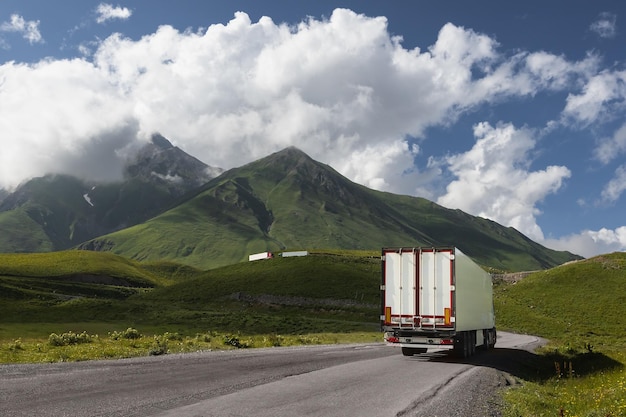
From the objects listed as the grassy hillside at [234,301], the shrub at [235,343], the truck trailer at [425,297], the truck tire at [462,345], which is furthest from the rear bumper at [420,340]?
the grassy hillside at [234,301]

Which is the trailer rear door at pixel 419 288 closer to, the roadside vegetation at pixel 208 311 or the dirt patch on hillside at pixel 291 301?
the roadside vegetation at pixel 208 311

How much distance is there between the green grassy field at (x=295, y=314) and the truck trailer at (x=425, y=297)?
14.1ft

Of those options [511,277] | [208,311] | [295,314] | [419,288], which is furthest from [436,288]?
[511,277]

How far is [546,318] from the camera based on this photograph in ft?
265

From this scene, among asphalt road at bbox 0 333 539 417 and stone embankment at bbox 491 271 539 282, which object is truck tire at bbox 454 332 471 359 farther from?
stone embankment at bbox 491 271 539 282

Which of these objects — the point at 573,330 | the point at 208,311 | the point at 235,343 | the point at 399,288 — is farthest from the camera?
the point at 208,311

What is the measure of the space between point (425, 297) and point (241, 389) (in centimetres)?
1201

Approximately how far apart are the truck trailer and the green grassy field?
4.28 meters

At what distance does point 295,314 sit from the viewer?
8531cm

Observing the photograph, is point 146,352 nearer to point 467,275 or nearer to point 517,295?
point 467,275

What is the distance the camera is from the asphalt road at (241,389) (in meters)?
11.0

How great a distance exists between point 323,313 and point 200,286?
36595 mm

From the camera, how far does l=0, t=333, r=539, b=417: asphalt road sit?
11008 millimetres

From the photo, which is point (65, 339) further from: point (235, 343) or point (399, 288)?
point (399, 288)
